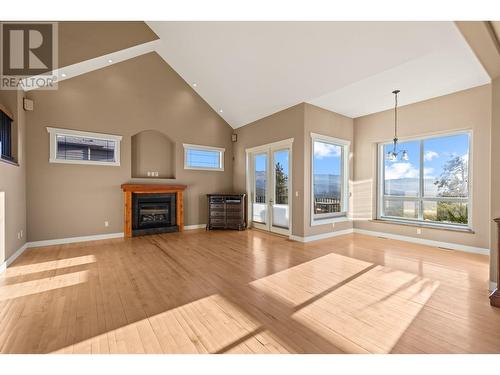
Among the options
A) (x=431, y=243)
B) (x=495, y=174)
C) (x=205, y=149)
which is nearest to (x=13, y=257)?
(x=205, y=149)

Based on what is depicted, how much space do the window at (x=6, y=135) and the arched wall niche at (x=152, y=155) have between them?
232 centimetres

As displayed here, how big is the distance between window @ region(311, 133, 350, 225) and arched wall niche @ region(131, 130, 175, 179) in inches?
155

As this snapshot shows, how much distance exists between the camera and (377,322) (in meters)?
2.11

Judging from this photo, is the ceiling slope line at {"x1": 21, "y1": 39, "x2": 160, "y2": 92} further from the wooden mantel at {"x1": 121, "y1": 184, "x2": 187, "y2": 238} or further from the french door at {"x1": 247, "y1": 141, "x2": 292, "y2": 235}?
the french door at {"x1": 247, "y1": 141, "x2": 292, "y2": 235}

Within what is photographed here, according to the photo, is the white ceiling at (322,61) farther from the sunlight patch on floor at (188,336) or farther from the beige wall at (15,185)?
the sunlight patch on floor at (188,336)

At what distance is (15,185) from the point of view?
13.0 feet

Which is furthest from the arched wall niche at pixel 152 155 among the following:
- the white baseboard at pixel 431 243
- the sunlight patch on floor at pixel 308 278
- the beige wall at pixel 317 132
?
the white baseboard at pixel 431 243

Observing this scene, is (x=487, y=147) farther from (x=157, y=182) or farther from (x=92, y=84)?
(x=92, y=84)

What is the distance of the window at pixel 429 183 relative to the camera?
4.79 meters

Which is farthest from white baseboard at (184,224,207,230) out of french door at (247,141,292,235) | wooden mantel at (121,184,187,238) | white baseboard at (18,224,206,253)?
white baseboard at (18,224,206,253)

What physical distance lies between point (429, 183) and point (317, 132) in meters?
2.79

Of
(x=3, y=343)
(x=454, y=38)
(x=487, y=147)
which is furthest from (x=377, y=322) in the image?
(x=487, y=147)

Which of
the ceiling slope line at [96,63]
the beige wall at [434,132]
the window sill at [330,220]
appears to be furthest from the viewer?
the window sill at [330,220]
